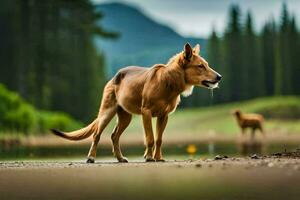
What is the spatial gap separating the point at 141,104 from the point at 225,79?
87250 millimetres

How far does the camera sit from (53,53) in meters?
69.2

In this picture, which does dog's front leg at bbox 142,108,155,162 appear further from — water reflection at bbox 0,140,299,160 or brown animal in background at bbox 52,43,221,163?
water reflection at bbox 0,140,299,160

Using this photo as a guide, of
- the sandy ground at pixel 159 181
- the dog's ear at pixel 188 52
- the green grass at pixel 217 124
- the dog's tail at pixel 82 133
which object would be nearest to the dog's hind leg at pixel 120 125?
the dog's tail at pixel 82 133

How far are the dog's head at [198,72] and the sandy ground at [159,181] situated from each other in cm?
214

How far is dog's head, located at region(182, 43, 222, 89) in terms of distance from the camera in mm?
14859

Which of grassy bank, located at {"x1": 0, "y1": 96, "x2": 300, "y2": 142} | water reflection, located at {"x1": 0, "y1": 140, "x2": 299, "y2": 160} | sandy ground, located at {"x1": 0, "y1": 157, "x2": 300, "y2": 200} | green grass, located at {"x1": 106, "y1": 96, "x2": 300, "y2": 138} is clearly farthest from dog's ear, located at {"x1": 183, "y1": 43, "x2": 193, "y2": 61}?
grassy bank, located at {"x1": 0, "y1": 96, "x2": 300, "y2": 142}

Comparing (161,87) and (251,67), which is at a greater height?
(251,67)

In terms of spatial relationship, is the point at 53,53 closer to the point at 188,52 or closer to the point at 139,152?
the point at 139,152

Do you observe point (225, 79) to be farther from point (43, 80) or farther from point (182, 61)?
point (182, 61)

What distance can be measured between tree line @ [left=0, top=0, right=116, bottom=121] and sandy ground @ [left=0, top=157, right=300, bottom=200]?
51948 mm

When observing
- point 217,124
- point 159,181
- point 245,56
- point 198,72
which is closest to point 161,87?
point 198,72

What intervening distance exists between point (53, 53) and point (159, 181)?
59.7 metres

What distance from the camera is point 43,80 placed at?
67062 millimetres

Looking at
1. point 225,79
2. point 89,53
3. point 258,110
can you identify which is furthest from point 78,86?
point 225,79
